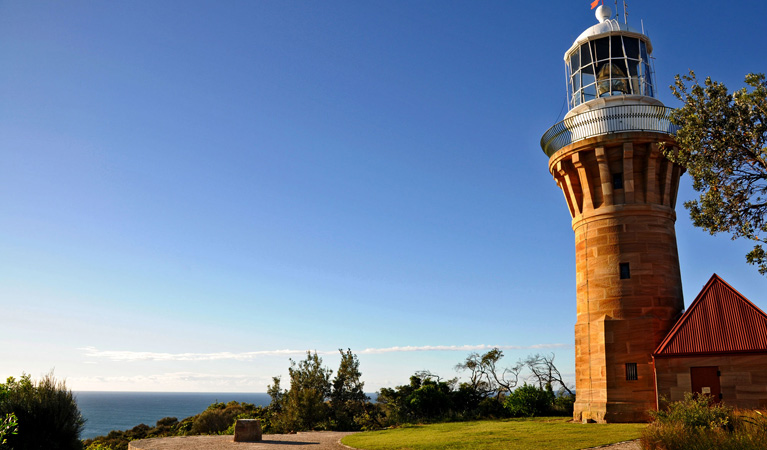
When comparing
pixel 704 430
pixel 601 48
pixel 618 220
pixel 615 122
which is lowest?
pixel 704 430

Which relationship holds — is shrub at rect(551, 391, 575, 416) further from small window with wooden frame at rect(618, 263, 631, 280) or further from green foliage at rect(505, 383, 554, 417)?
small window with wooden frame at rect(618, 263, 631, 280)

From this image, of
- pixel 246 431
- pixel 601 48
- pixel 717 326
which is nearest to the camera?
pixel 717 326

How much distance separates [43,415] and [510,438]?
14.8 metres

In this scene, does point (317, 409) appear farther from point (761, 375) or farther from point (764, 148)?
point (764, 148)

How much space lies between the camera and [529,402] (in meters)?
27.8

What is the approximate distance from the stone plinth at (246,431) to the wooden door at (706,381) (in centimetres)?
1579

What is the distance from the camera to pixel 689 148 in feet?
51.2

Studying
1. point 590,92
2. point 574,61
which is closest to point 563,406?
point 590,92

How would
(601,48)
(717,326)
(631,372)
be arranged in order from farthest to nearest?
(601,48) < (631,372) < (717,326)

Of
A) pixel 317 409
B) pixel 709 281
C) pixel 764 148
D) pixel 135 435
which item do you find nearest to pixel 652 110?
pixel 709 281

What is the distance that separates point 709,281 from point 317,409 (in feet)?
61.5

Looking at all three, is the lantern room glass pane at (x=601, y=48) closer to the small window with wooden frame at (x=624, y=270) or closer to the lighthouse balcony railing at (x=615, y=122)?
the lighthouse balcony railing at (x=615, y=122)

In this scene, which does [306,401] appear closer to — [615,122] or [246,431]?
[246,431]

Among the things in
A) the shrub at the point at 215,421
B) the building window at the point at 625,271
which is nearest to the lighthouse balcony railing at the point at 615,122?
the building window at the point at 625,271
